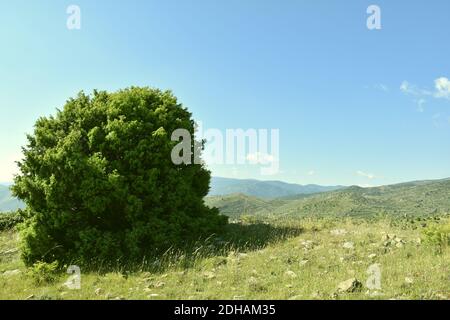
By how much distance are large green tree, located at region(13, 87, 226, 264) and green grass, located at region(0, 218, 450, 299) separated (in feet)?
3.22

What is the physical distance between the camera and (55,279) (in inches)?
487

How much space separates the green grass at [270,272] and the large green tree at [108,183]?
3.22 ft

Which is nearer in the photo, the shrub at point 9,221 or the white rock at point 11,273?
the white rock at point 11,273

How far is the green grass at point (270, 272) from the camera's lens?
32.2 ft

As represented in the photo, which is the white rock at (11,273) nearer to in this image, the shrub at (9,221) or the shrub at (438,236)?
the shrub at (9,221)

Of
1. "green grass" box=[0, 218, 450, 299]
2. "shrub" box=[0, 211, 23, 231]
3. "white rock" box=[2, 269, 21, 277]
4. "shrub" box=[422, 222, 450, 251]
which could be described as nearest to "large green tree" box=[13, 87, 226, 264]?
"white rock" box=[2, 269, 21, 277]

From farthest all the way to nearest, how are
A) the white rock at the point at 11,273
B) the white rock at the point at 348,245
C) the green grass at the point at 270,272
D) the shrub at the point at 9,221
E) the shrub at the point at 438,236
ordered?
the shrub at the point at 9,221 → the white rock at the point at 348,245 → the white rock at the point at 11,273 → the shrub at the point at 438,236 → the green grass at the point at 270,272

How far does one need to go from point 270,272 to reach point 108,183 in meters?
6.12

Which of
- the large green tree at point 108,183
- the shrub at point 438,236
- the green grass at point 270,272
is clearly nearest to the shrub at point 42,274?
the green grass at point 270,272

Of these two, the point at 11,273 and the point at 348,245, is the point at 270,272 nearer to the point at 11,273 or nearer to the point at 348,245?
the point at 348,245

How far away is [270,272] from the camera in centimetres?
1167

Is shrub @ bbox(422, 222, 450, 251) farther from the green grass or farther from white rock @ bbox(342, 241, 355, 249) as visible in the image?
white rock @ bbox(342, 241, 355, 249)

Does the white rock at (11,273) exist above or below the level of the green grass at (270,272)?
below
